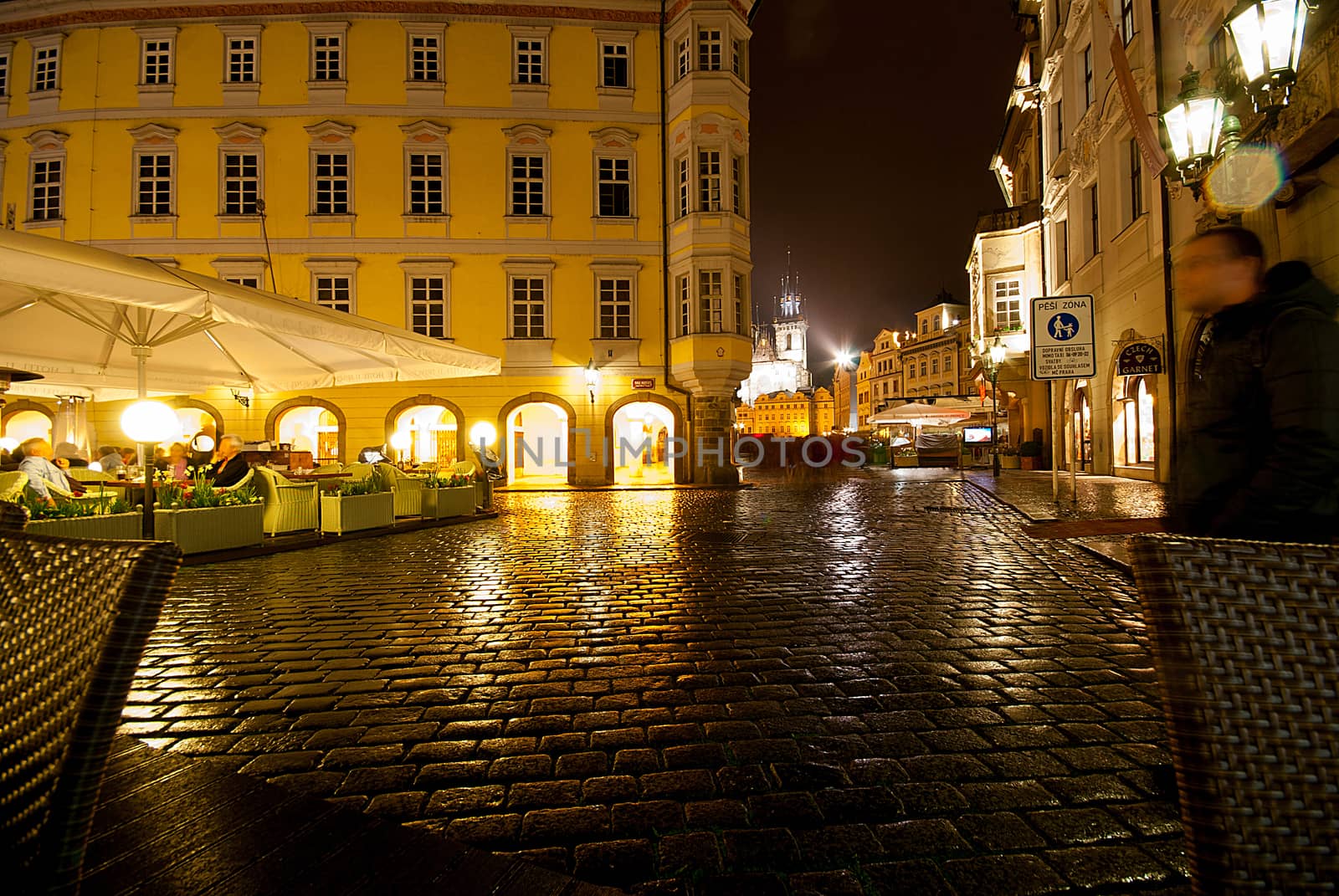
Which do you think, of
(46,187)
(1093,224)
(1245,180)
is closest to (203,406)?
(46,187)

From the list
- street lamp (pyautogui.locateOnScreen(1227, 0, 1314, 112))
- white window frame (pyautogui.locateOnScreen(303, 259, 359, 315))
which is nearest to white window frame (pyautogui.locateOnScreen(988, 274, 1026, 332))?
street lamp (pyautogui.locateOnScreen(1227, 0, 1314, 112))

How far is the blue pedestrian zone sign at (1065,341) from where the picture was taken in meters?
10.2

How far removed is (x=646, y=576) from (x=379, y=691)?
3.29 meters

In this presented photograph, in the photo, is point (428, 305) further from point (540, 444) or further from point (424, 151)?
point (540, 444)

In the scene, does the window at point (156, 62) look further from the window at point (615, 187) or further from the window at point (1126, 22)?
the window at point (1126, 22)

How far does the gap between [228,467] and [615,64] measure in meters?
20.3

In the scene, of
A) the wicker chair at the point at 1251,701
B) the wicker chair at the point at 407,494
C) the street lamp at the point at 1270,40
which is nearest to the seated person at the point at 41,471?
the wicker chair at the point at 407,494

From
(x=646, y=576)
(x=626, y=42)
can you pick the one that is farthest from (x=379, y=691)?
(x=626, y=42)

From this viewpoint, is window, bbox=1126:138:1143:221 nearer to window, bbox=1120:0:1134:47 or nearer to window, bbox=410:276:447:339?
window, bbox=1120:0:1134:47

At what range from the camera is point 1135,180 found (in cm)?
1702

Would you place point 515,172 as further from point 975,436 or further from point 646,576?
point 975,436

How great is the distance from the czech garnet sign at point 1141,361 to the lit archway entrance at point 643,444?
1285 centimetres

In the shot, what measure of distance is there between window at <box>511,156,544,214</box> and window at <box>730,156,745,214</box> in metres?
6.40

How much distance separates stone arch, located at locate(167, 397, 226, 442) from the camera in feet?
73.1
